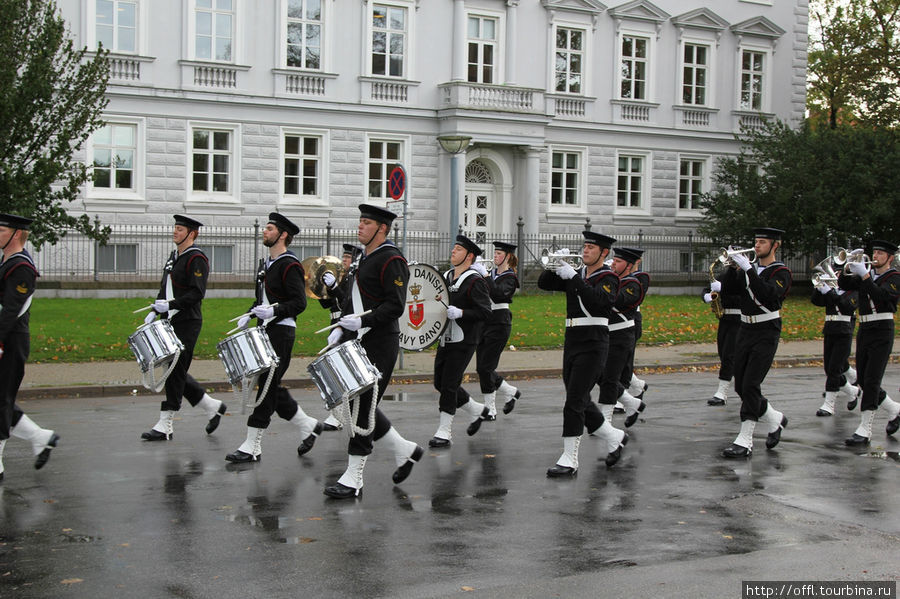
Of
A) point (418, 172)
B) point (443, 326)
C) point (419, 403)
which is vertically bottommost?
point (419, 403)

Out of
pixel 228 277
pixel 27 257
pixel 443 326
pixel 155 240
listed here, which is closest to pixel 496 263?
pixel 443 326

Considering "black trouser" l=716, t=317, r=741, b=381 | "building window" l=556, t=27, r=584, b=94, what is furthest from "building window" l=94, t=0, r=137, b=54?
"black trouser" l=716, t=317, r=741, b=381

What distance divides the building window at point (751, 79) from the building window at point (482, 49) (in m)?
10.9

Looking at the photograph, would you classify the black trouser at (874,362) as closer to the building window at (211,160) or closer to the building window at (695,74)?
the building window at (211,160)

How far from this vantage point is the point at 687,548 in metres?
7.15

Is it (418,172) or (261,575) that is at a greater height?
(418,172)

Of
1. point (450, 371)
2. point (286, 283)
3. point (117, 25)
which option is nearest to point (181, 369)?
point (286, 283)

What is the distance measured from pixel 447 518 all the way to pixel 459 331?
3.46 m

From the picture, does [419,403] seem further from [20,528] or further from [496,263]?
[20,528]

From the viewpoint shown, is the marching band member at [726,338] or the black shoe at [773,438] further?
the marching band member at [726,338]

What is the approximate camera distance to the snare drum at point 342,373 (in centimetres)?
828

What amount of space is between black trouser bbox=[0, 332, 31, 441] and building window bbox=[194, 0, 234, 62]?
25776 mm

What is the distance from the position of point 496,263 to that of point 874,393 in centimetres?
423

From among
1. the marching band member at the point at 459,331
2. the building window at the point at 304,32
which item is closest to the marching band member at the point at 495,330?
the marching band member at the point at 459,331
